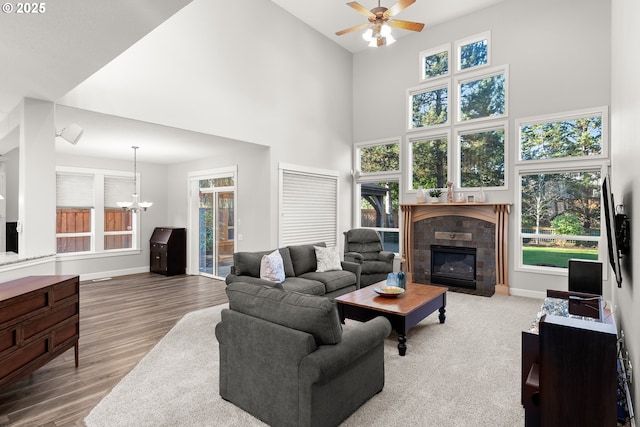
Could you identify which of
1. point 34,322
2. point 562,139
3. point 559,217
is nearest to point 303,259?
point 34,322

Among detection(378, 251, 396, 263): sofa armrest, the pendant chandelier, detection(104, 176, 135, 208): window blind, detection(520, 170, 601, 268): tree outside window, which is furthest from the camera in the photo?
detection(104, 176, 135, 208): window blind

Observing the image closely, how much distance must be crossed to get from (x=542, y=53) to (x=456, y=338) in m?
5.07

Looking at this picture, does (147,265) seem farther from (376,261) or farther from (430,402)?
(430,402)

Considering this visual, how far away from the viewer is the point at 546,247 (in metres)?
5.79

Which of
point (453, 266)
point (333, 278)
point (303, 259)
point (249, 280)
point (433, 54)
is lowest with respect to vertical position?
point (453, 266)

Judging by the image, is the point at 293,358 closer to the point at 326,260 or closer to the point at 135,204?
the point at 326,260

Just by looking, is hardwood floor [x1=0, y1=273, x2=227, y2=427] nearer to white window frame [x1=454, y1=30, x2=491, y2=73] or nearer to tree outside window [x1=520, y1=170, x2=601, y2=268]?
tree outside window [x1=520, y1=170, x2=601, y2=268]

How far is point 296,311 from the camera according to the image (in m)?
2.19

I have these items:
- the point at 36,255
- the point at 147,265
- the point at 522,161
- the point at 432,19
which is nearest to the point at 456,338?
the point at 522,161

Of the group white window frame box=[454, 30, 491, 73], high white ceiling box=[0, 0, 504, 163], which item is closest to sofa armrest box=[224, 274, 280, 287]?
high white ceiling box=[0, 0, 504, 163]

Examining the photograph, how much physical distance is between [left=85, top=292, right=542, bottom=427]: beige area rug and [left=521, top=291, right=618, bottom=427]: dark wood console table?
2.64 feet

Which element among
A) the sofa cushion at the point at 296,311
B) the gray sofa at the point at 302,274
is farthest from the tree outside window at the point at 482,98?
the sofa cushion at the point at 296,311

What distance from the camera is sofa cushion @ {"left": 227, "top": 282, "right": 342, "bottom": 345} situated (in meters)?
2.12

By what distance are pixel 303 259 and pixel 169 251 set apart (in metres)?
3.82
